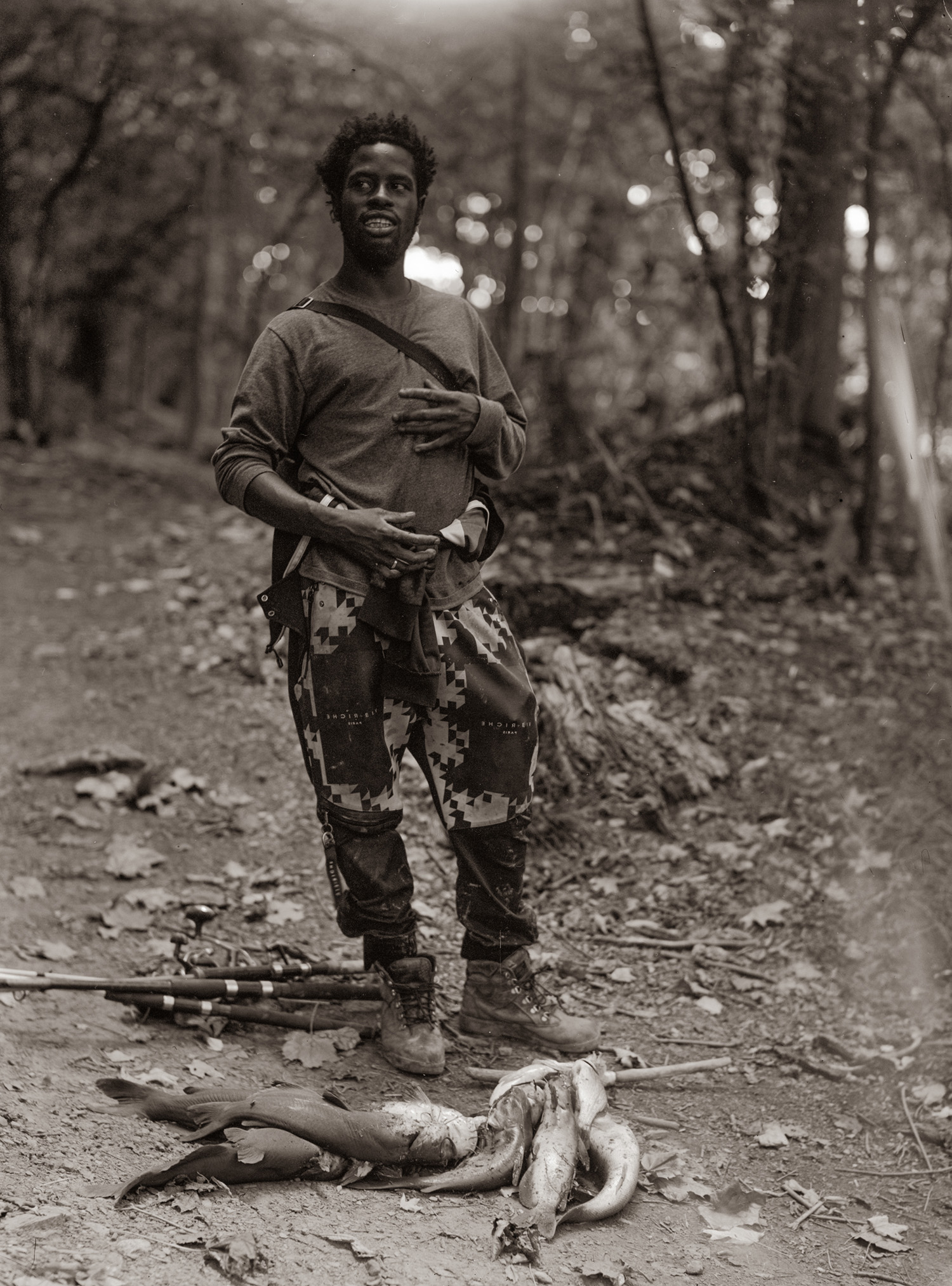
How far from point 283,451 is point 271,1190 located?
1829 millimetres

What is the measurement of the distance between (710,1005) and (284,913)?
1.58m

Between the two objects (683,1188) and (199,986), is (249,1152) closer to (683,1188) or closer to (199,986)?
→ (199,986)

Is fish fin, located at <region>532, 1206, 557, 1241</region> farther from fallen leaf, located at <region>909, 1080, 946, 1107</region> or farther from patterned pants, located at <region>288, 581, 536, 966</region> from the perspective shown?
fallen leaf, located at <region>909, 1080, 946, 1107</region>

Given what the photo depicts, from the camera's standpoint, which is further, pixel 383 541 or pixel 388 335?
pixel 388 335

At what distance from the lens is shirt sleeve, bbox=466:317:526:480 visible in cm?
334

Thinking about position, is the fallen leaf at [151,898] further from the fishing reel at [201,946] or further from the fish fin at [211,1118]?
the fish fin at [211,1118]

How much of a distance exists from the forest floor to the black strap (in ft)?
6.50

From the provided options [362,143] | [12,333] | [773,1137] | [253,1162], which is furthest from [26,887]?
[12,333]

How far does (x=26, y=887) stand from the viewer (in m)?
4.52

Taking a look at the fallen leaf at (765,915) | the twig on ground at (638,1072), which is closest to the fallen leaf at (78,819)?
the twig on ground at (638,1072)

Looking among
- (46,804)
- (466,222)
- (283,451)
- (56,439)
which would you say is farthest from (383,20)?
(283,451)

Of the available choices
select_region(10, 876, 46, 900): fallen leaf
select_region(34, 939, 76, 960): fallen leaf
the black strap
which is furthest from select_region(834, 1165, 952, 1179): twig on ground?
select_region(10, 876, 46, 900): fallen leaf

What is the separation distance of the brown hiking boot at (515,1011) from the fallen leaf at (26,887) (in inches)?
68.4

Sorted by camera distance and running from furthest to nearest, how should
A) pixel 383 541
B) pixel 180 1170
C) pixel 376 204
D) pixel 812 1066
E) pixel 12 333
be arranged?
pixel 12 333
pixel 812 1066
pixel 376 204
pixel 383 541
pixel 180 1170
